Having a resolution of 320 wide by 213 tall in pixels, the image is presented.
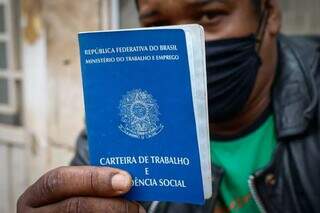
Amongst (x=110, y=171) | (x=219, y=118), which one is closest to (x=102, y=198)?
(x=110, y=171)

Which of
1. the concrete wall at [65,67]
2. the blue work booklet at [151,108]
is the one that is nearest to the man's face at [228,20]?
the blue work booklet at [151,108]

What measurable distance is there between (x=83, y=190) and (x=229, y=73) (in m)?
0.67

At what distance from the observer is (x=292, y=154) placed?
5.45ft

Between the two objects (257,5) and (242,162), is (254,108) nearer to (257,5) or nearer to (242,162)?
(242,162)

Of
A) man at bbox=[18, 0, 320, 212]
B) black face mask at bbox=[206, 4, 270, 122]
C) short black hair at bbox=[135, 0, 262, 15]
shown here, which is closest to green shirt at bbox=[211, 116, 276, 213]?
man at bbox=[18, 0, 320, 212]

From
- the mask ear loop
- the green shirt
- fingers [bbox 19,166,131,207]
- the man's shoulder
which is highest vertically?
the mask ear loop

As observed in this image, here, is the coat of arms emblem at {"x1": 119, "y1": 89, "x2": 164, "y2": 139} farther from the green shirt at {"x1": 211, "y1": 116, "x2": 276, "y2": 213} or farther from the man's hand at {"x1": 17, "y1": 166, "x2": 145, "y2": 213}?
the green shirt at {"x1": 211, "y1": 116, "x2": 276, "y2": 213}

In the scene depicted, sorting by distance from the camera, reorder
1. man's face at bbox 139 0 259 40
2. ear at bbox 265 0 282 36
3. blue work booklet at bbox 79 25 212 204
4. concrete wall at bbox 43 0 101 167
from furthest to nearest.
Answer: concrete wall at bbox 43 0 101 167 < ear at bbox 265 0 282 36 < man's face at bbox 139 0 259 40 < blue work booklet at bbox 79 25 212 204

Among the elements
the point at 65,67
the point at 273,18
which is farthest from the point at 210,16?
the point at 65,67

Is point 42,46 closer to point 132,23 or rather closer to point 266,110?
point 132,23

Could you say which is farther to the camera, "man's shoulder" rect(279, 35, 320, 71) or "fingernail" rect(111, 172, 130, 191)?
"man's shoulder" rect(279, 35, 320, 71)

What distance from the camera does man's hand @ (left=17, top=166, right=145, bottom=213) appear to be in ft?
3.80

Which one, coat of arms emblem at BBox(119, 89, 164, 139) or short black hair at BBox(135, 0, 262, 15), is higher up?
short black hair at BBox(135, 0, 262, 15)

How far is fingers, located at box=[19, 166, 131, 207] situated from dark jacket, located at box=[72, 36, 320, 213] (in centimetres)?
48
